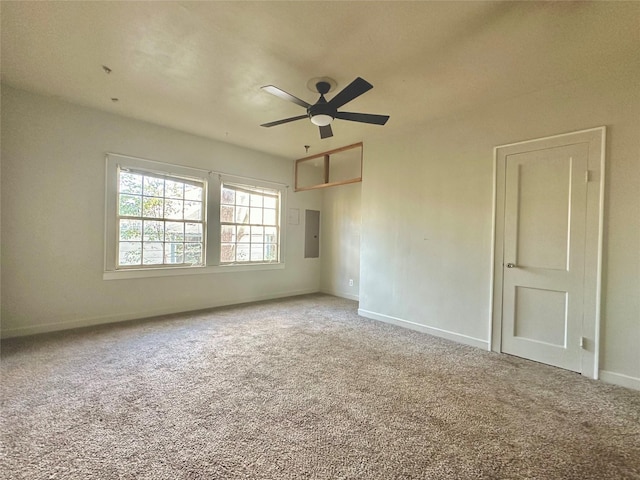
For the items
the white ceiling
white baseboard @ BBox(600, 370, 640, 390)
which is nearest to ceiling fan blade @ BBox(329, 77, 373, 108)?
the white ceiling

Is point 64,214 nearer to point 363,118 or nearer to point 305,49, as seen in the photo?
point 305,49

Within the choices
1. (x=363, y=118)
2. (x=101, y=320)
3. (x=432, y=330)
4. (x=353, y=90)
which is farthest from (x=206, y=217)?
(x=432, y=330)

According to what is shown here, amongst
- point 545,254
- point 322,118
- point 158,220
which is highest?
point 322,118

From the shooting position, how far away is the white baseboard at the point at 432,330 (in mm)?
3326

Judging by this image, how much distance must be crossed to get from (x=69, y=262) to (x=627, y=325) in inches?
228

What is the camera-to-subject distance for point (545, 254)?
2.89 m

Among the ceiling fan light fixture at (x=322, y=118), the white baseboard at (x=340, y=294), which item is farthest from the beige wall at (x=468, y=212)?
the ceiling fan light fixture at (x=322, y=118)

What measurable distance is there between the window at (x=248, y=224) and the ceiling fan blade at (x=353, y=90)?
3.04 m

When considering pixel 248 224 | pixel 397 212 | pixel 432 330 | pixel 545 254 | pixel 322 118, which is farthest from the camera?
pixel 248 224

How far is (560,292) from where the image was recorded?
2801 millimetres

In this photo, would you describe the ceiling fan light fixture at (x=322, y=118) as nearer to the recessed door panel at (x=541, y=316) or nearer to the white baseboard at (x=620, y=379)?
the recessed door panel at (x=541, y=316)

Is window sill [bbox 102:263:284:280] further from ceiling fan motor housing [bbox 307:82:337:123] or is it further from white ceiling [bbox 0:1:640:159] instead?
ceiling fan motor housing [bbox 307:82:337:123]

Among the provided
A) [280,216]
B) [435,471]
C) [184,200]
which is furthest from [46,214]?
[435,471]

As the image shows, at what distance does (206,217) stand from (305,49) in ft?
10.3
